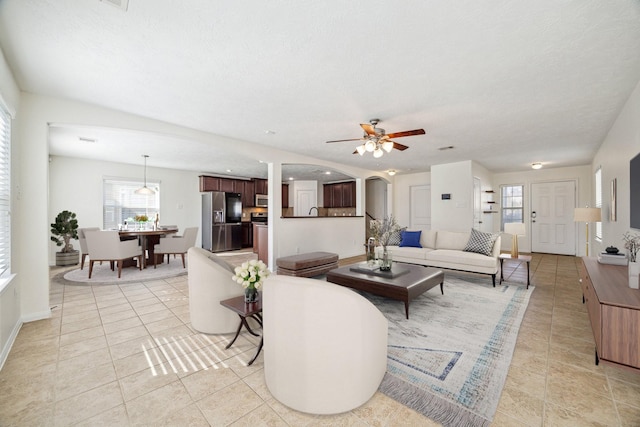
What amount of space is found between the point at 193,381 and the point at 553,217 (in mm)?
9308

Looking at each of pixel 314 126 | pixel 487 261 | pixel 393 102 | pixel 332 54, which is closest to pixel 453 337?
pixel 487 261

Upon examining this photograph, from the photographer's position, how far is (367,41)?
198 centimetres

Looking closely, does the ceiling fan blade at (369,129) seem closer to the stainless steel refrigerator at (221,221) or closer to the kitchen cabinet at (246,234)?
the stainless steel refrigerator at (221,221)

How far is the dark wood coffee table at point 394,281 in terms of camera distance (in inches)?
118

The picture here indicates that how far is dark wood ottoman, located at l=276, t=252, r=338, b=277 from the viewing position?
14.5ft

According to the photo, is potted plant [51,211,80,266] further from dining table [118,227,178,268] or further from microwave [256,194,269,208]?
microwave [256,194,269,208]

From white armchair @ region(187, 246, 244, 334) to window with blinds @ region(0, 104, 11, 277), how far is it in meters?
1.65

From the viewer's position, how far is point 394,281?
3.22 meters

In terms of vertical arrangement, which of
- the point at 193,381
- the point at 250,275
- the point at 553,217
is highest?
the point at 553,217

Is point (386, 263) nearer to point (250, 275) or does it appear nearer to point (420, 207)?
point (250, 275)

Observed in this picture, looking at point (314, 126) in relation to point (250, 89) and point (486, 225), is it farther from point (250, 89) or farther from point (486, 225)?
point (486, 225)

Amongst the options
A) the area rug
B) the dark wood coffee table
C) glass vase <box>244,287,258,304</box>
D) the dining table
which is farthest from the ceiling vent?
the dining table

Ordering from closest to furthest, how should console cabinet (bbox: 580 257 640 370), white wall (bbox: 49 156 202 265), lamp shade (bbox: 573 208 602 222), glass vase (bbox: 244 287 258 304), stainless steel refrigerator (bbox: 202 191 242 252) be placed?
console cabinet (bbox: 580 257 640 370) < glass vase (bbox: 244 287 258 304) < lamp shade (bbox: 573 208 602 222) < white wall (bbox: 49 156 202 265) < stainless steel refrigerator (bbox: 202 191 242 252)

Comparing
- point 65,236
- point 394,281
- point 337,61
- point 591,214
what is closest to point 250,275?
point 394,281
